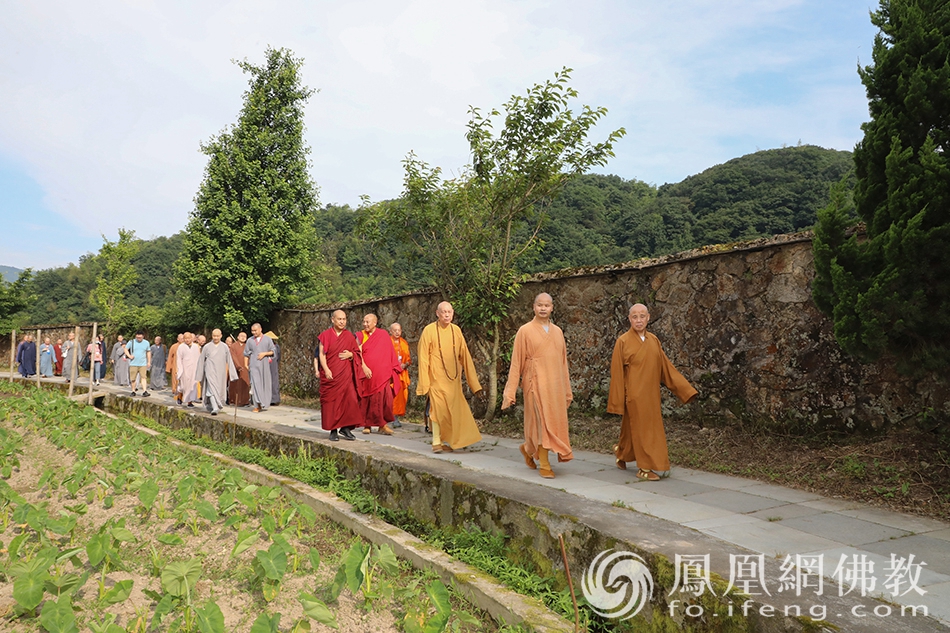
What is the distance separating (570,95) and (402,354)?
4.60 m

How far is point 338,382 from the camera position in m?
8.12

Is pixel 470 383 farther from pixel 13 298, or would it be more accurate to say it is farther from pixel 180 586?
pixel 13 298

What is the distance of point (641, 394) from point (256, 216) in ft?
45.0

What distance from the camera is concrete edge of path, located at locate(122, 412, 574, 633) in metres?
3.14

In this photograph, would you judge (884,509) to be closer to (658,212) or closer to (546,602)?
(546,602)

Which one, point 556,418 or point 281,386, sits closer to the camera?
point 556,418

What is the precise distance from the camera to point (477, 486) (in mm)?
4422

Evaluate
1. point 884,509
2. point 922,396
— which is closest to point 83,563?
point 884,509

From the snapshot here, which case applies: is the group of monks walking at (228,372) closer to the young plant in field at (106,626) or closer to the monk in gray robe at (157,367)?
the monk in gray robe at (157,367)

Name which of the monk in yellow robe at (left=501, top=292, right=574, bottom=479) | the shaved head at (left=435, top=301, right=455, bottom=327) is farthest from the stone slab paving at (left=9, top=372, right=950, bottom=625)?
the shaved head at (left=435, top=301, right=455, bottom=327)

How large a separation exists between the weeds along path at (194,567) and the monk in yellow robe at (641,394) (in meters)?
2.47

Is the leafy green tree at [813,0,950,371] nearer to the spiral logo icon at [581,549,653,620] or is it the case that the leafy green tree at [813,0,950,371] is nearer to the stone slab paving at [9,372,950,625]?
the stone slab paving at [9,372,950,625]

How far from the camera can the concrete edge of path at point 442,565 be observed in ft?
10.3

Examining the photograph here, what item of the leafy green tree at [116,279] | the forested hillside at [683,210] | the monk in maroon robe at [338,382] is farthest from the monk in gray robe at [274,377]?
the leafy green tree at [116,279]
